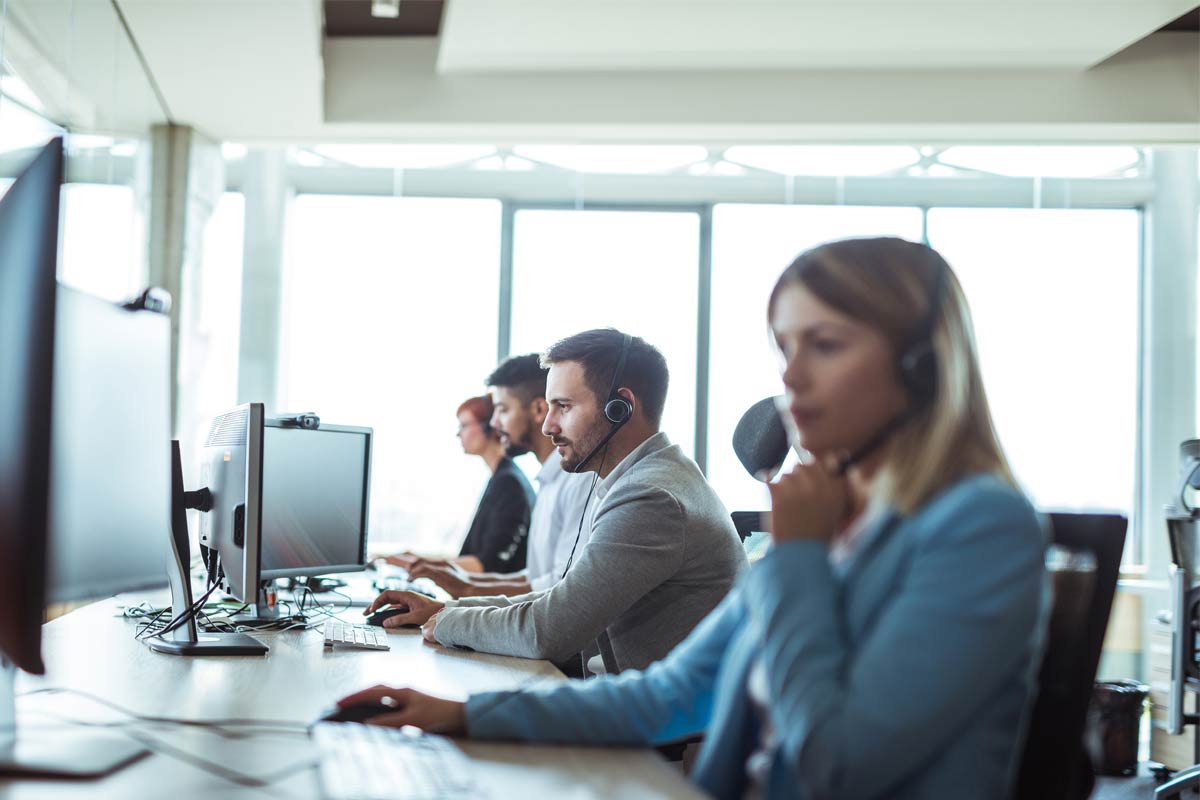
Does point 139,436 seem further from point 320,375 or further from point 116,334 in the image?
point 320,375

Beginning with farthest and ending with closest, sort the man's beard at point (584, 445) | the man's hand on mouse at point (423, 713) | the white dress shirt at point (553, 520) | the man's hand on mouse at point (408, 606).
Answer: the white dress shirt at point (553, 520) → the man's beard at point (584, 445) → the man's hand on mouse at point (408, 606) → the man's hand on mouse at point (423, 713)

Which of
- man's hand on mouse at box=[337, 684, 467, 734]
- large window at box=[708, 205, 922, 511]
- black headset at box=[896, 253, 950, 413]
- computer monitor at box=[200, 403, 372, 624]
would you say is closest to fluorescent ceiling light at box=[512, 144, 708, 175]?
large window at box=[708, 205, 922, 511]

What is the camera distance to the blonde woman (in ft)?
2.85

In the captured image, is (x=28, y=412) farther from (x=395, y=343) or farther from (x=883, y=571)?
(x=395, y=343)

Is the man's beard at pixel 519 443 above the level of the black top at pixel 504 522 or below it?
above

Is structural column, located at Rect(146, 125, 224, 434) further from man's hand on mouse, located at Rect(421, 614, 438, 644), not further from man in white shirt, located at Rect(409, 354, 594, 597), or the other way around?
man's hand on mouse, located at Rect(421, 614, 438, 644)

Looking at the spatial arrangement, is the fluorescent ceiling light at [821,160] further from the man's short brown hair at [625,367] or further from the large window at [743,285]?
the man's short brown hair at [625,367]

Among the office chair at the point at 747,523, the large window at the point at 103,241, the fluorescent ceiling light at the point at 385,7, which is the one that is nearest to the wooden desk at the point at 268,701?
the office chair at the point at 747,523

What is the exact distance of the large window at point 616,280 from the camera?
5344 millimetres

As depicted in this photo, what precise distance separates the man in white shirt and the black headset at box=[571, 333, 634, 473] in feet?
1.64

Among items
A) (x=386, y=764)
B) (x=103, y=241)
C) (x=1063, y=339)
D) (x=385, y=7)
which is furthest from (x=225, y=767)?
(x=1063, y=339)

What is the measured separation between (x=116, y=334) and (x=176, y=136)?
3684 mm

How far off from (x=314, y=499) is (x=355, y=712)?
1.34 meters

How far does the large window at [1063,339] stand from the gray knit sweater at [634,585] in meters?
3.74
